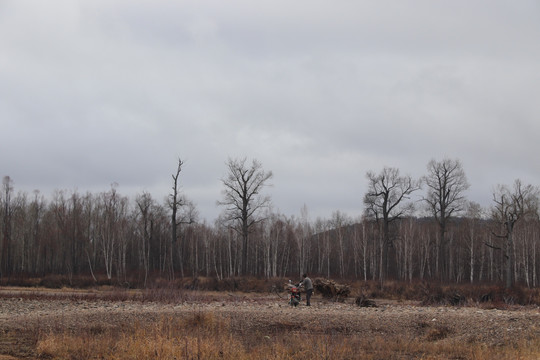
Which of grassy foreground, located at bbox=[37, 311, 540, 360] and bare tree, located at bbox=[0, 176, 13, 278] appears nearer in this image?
grassy foreground, located at bbox=[37, 311, 540, 360]

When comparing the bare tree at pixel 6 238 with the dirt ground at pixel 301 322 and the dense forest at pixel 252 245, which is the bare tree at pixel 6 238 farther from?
the dirt ground at pixel 301 322

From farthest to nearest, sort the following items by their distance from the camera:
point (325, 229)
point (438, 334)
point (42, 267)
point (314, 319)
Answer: point (325, 229) < point (42, 267) < point (314, 319) < point (438, 334)

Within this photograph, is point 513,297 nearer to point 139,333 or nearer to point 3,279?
point 139,333

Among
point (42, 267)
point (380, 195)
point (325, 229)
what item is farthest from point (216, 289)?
point (325, 229)

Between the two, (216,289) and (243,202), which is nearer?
(216,289)

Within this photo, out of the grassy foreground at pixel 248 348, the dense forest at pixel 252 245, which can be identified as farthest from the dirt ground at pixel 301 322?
the dense forest at pixel 252 245

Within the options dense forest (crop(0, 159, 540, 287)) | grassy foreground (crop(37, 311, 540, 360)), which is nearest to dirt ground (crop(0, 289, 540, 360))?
grassy foreground (crop(37, 311, 540, 360))

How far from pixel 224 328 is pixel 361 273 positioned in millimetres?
59453

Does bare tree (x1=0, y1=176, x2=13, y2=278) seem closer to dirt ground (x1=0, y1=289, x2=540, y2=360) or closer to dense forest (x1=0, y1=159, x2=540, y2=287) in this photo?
dense forest (x1=0, y1=159, x2=540, y2=287)

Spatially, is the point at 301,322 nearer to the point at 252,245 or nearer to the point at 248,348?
the point at 248,348

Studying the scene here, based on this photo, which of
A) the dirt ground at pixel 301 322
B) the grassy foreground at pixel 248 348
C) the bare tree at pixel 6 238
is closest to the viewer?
the grassy foreground at pixel 248 348

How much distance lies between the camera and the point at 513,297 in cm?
3238

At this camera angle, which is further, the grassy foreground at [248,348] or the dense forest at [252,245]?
the dense forest at [252,245]

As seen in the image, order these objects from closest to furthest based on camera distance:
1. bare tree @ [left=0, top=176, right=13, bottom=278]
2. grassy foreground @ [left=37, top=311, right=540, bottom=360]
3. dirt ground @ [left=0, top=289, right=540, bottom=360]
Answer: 1. grassy foreground @ [left=37, top=311, right=540, bottom=360]
2. dirt ground @ [left=0, top=289, right=540, bottom=360]
3. bare tree @ [left=0, top=176, right=13, bottom=278]
